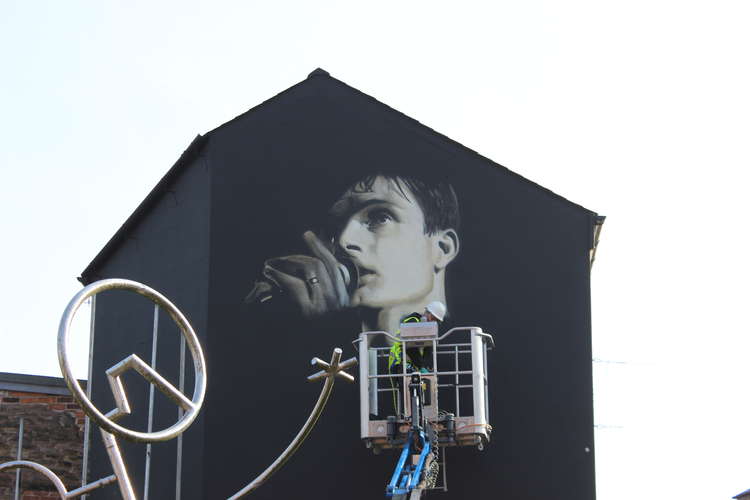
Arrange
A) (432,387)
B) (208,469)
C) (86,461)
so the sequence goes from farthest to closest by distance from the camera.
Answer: (86,461) → (208,469) → (432,387)

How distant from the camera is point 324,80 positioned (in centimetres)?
2411

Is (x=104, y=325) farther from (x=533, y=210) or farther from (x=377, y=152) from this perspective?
(x=533, y=210)

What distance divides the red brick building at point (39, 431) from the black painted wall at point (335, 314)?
2.31 m

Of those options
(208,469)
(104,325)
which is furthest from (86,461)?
(208,469)

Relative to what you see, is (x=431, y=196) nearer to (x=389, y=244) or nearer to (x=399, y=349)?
(x=389, y=244)

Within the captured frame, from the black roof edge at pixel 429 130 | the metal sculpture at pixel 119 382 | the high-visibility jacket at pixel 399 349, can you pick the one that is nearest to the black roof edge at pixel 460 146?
the black roof edge at pixel 429 130

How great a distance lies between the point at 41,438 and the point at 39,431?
0.14m

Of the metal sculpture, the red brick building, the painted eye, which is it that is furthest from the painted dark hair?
the metal sculpture

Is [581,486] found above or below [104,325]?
below

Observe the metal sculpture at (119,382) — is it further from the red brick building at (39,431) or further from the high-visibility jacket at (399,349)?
the red brick building at (39,431)

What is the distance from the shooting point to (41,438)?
25.5m

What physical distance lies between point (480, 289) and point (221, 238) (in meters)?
4.46

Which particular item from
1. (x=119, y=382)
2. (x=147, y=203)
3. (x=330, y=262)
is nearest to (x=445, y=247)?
(x=330, y=262)

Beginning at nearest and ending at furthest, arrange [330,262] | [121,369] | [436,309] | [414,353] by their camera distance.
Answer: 1. [121,369]
2. [414,353]
3. [436,309]
4. [330,262]
